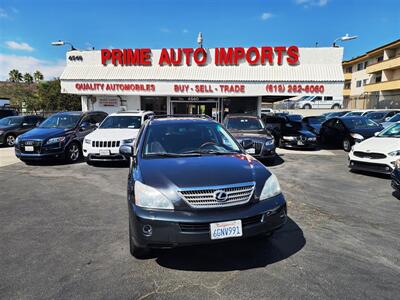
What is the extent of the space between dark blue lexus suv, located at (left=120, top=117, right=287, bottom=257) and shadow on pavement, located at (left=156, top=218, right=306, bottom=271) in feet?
1.23

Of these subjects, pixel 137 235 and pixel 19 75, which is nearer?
pixel 137 235

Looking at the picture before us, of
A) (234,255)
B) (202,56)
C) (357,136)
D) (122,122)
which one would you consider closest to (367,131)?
(357,136)

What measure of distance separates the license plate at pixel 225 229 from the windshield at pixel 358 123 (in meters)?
11.8

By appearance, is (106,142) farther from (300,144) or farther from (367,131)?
(367,131)

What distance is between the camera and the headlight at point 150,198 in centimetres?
281

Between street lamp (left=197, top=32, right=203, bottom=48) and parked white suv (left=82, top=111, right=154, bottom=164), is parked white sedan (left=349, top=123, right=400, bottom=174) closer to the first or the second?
parked white suv (left=82, top=111, right=154, bottom=164)

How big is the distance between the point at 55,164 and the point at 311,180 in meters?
8.38

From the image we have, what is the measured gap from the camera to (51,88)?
37469 millimetres

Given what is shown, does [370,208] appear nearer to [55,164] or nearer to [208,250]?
[208,250]

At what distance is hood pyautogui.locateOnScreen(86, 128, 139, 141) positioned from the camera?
8.80m

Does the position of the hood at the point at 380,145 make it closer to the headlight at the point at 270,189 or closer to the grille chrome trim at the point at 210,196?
the headlight at the point at 270,189

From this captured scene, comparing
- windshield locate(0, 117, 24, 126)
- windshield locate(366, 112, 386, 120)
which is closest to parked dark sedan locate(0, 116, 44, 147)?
windshield locate(0, 117, 24, 126)

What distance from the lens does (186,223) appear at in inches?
108

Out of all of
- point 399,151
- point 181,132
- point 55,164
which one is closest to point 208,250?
point 181,132
